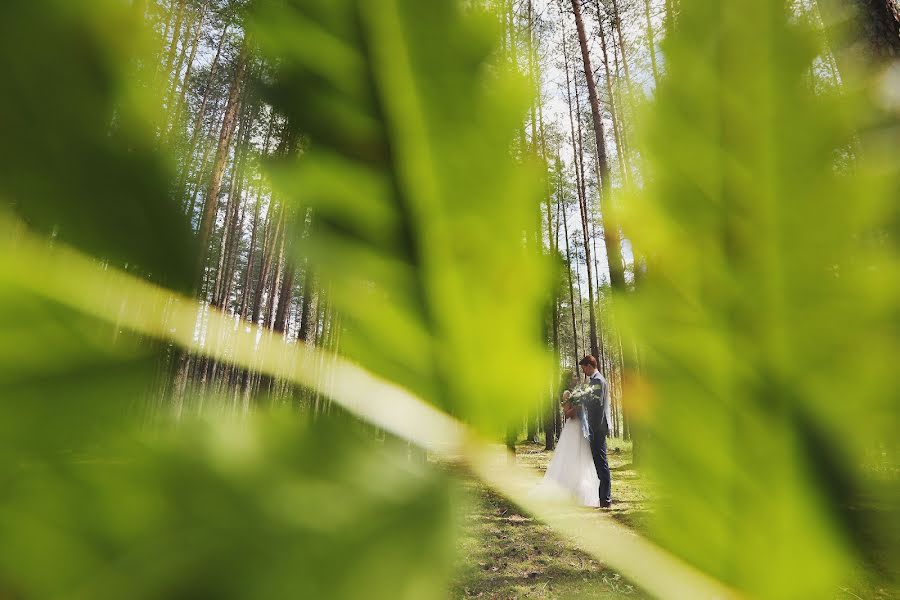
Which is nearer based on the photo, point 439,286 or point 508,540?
point 439,286

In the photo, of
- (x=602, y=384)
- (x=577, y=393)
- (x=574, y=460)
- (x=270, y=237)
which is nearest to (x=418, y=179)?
(x=577, y=393)

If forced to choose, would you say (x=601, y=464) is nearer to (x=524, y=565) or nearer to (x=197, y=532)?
(x=524, y=565)

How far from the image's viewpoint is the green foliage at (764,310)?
0.35ft

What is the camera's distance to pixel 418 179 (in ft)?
0.47

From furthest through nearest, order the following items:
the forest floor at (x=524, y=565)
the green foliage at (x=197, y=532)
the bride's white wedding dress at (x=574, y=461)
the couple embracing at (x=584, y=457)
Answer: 1. the bride's white wedding dress at (x=574, y=461)
2. the couple embracing at (x=584, y=457)
3. the forest floor at (x=524, y=565)
4. the green foliage at (x=197, y=532)

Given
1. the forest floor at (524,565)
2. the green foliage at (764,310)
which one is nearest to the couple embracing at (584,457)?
the forest floor at (524,565)

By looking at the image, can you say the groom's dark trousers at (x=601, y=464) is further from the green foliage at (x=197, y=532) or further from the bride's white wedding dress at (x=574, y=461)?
the green foliage at (x=197, y=532)

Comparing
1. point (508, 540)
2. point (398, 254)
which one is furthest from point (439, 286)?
point (508, 540)

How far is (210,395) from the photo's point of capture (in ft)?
0.48

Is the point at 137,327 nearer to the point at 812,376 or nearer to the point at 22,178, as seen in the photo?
the point at 22,178

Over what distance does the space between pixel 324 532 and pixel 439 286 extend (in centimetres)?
7

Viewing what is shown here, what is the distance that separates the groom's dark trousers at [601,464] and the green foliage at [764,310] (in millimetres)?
4094

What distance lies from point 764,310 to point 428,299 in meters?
0.08

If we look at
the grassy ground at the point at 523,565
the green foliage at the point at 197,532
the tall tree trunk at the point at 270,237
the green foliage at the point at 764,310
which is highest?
the tall tree trunk at the point at 270,237
